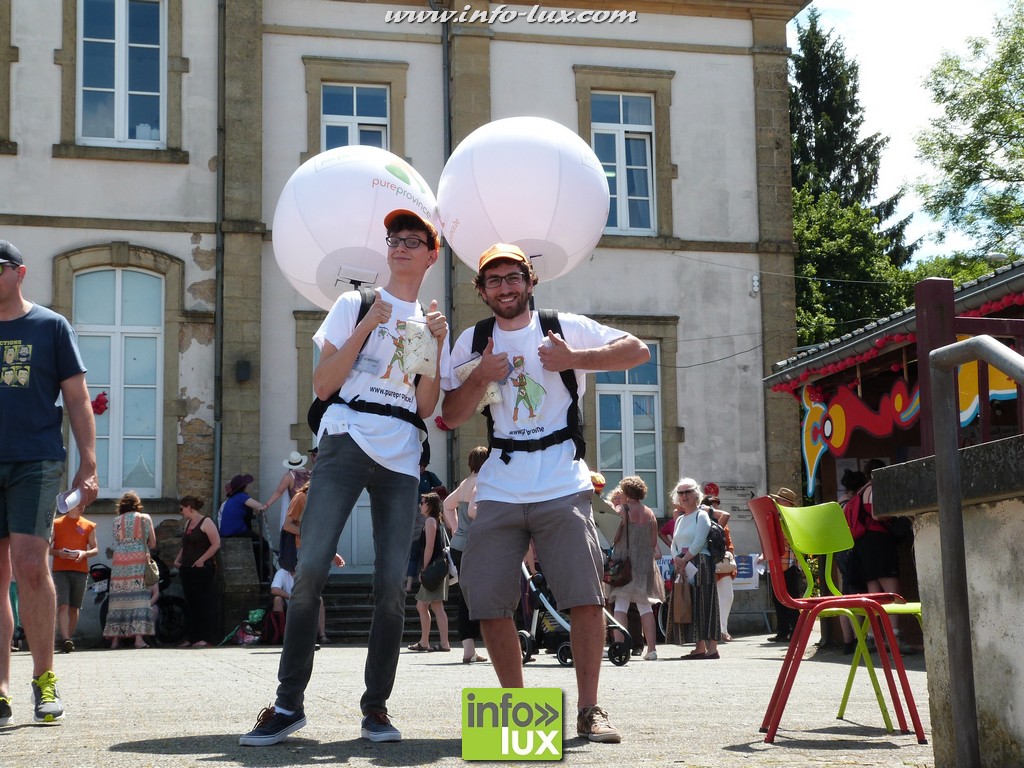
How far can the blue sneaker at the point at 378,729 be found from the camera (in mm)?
4934

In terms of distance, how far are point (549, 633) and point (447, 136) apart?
10443mm

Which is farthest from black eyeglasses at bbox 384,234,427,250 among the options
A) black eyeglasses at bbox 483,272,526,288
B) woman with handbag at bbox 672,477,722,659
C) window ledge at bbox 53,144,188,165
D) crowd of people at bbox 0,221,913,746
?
window ledge at bbox 53,144,188,165

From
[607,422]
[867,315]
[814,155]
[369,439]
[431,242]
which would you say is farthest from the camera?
[814,155]

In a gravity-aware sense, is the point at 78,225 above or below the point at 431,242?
above

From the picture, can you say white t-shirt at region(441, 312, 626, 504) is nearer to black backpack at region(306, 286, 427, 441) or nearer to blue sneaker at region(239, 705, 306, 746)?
black backpack at region(306, 286, 427, 441)

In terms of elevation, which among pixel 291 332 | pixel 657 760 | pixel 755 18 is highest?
pixel 755 18

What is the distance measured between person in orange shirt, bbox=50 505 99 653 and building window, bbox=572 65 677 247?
389 inches

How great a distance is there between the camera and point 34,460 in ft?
18.3

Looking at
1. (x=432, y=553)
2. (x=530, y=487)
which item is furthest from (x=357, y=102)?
(x=530, y=487)

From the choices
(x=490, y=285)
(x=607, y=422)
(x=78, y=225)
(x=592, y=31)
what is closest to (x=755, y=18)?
(x=592, y=31)

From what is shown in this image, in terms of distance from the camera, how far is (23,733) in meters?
5.16

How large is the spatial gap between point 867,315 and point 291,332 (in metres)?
20.6

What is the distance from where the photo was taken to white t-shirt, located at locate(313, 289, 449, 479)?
5102 millimetres

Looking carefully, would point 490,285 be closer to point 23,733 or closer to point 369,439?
point 369,439
